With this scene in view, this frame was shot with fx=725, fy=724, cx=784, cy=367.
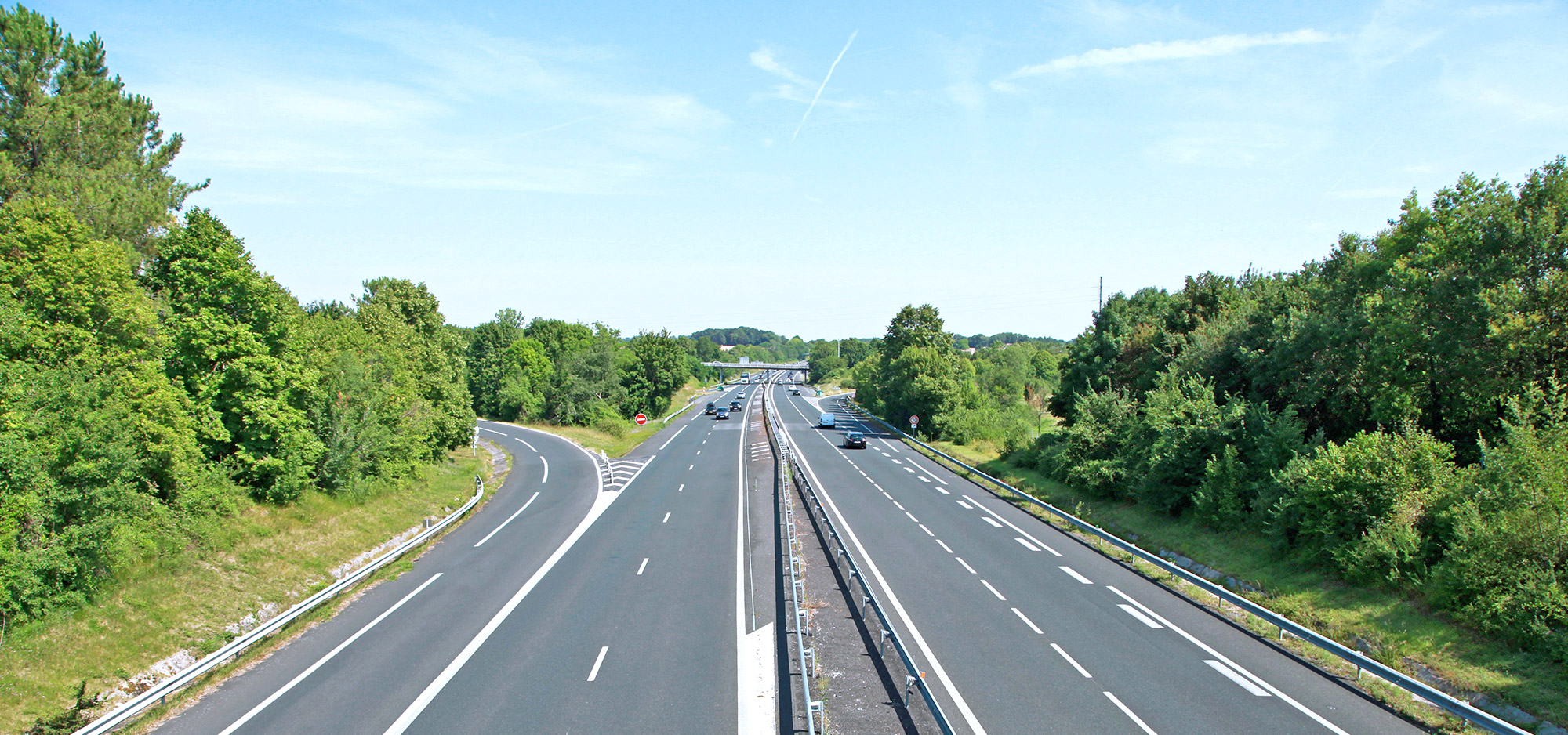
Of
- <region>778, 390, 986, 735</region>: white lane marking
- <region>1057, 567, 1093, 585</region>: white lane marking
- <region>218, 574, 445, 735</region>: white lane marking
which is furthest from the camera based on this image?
<region>1057, 567, 1093, 585</region>: white lane marking

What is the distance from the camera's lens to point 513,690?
44.1ft

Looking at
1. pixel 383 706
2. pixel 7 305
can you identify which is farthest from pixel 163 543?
pixel 383 706

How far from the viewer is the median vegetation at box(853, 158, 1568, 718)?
50.5 ft

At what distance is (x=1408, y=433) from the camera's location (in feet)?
64.7

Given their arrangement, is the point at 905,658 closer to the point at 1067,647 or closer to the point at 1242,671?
the point at 1067,647

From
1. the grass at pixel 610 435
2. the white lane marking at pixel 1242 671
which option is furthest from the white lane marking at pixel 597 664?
the grass at pixel 610 435

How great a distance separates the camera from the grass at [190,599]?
13250mm

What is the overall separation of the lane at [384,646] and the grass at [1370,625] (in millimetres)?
17849

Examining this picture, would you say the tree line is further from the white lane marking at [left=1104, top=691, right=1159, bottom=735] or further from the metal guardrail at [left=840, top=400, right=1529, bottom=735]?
the white lane marking at [left=1104, top=691, right=1159, bottom=735]

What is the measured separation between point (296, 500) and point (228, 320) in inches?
258

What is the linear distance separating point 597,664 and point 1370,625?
17257 millimetres

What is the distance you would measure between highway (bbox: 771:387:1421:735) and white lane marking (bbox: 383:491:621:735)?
916cm

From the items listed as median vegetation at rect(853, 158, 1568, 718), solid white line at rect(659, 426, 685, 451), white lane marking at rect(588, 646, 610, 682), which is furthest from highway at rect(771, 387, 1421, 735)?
solid white line at rect(659, 426, 685, 451)

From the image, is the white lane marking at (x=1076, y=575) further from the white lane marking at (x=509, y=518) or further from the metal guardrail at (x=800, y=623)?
the white lane marking at (x=509, y=518)
